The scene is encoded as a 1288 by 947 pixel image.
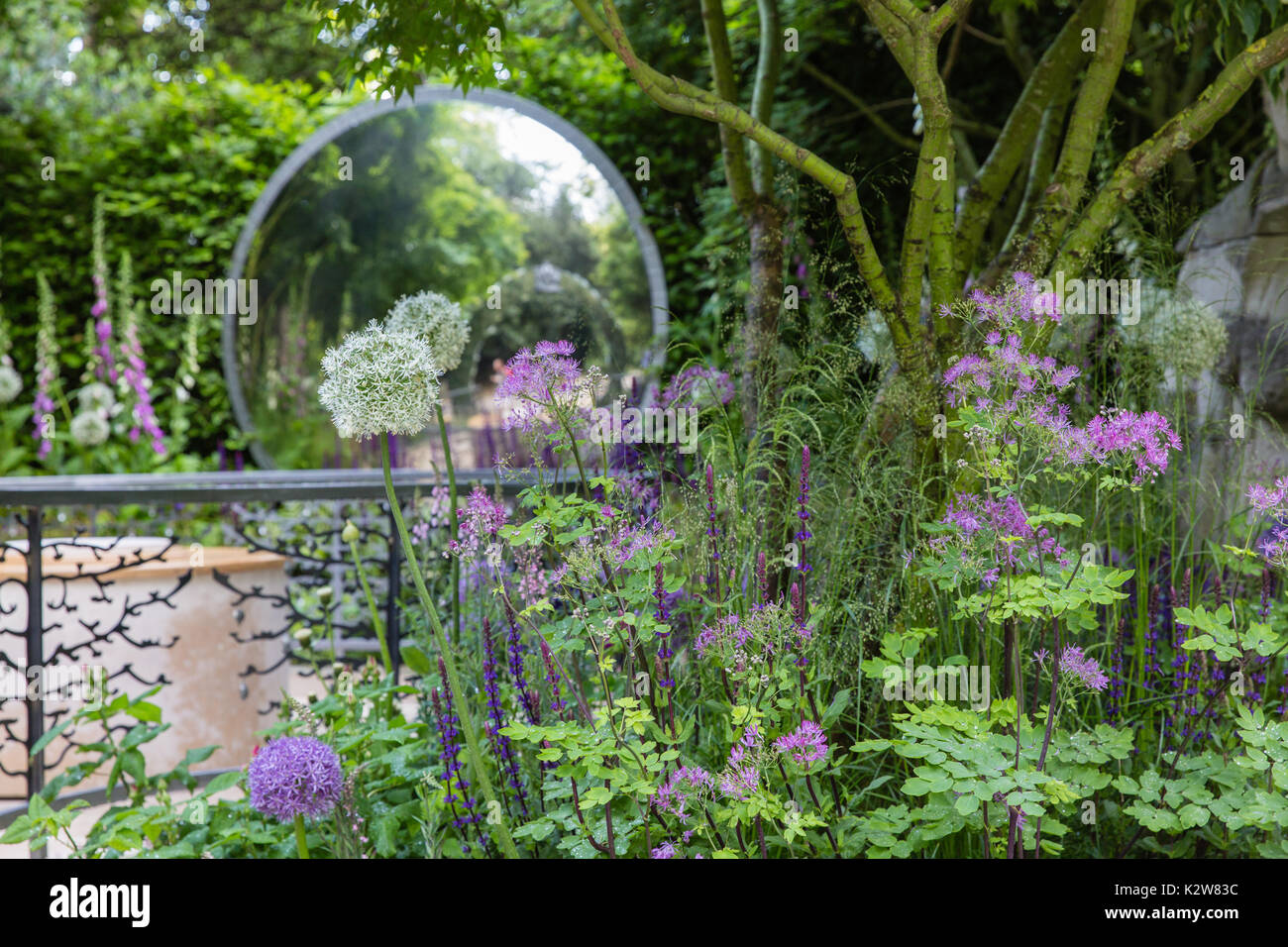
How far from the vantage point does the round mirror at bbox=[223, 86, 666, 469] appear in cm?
602

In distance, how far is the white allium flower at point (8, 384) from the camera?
18.0ft

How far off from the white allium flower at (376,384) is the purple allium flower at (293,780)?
0.52 meters

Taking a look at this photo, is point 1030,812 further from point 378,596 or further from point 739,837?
point 378,596

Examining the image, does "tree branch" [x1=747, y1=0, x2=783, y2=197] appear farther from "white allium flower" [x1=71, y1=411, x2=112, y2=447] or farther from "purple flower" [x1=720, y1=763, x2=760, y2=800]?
"white allium flower" [x1=71, y1=411, x2=112, y2=447]

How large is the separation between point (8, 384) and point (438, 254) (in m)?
2.53

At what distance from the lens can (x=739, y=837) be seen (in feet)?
4.87

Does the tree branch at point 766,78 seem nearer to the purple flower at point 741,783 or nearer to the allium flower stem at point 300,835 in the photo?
the purple flower at point 741,783

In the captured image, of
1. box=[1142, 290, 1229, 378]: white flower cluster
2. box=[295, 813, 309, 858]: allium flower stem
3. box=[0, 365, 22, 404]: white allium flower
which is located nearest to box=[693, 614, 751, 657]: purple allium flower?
box=[295, 813, 309, 858]: allium flower stem

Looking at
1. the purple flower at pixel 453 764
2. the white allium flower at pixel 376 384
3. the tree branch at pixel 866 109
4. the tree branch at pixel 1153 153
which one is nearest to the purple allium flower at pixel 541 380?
the white allium flower at pixel 376 384

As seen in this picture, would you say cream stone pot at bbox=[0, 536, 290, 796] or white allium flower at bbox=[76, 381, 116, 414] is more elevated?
white allium flower at bbox=[76, 381, 116, 414]

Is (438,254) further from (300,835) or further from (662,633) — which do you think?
(662,633)

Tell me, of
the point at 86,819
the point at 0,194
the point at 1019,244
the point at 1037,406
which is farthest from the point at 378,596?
the point at 0,194

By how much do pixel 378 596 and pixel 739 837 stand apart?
2863mm

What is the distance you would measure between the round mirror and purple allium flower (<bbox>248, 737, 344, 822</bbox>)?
14.5 ft
